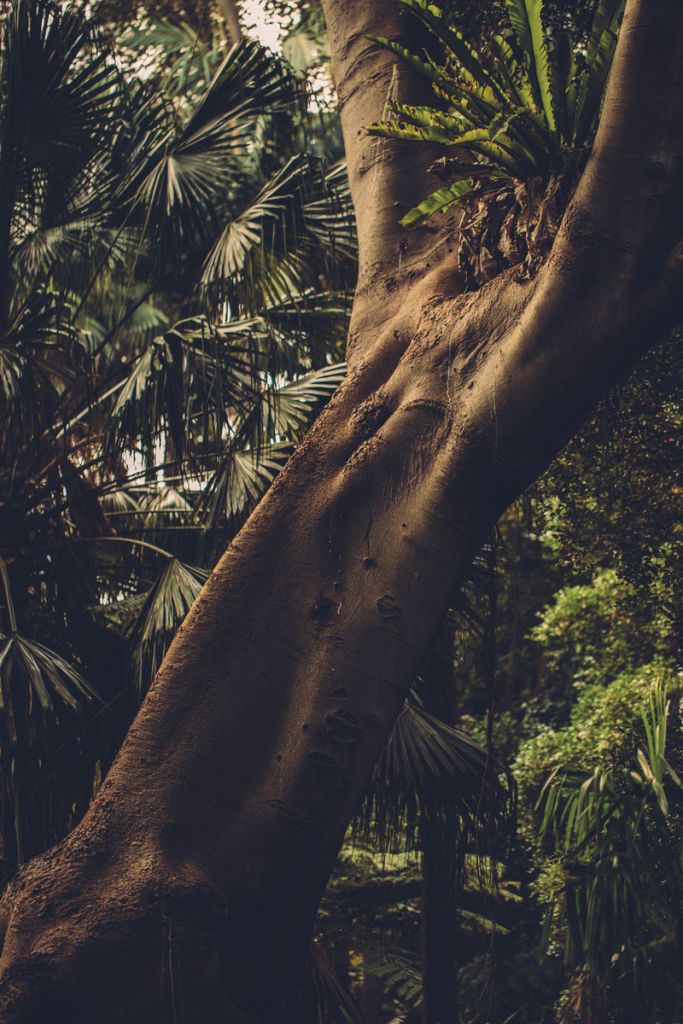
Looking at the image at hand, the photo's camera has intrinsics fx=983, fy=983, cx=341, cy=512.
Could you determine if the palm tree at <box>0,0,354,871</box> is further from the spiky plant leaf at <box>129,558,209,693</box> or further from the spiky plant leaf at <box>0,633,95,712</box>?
the spiky plant leaf at <box>0,633,95,712</box>

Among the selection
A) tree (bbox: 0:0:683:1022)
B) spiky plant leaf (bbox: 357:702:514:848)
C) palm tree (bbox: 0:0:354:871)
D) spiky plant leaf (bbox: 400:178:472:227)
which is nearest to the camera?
tree (bbox: 0:0:683:1022)

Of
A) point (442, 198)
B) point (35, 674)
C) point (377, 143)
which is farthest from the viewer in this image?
point (35, 674)

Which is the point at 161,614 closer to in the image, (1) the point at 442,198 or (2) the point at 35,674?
(2) the point at 35,674

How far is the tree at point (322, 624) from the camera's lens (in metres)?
2.82

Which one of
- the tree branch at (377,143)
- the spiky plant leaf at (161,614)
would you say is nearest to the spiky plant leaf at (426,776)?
the spiky plant leaf at (161,614)

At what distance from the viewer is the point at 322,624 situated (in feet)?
10.1

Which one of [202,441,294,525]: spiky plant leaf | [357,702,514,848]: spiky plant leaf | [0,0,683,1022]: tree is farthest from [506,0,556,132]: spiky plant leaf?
[357,702,514,848]: spiky plant leaf

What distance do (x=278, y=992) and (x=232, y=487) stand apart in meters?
3.04

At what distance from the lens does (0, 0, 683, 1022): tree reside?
282 cm

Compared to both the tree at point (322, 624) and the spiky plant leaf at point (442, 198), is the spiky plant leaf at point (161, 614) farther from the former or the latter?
the spiky plant leaf at point (442, 198)

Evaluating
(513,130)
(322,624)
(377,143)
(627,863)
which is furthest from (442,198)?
(627,863)

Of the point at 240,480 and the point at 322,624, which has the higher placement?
the point at 240,480

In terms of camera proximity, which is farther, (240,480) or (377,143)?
(240,480)

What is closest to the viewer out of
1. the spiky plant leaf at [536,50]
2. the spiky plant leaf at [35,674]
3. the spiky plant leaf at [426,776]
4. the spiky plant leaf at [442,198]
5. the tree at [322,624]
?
the tree at [322,624]
